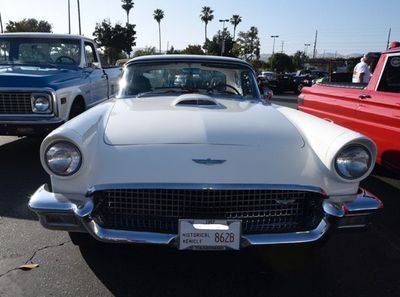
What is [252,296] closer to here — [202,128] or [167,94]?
[202,128]

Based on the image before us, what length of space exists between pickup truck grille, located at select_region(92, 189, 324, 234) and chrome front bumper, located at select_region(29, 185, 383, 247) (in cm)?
5

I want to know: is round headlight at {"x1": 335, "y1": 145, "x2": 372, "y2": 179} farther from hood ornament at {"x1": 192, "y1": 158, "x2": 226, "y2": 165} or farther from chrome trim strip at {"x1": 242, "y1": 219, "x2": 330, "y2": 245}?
hood ornament at {"x1": 192, "y1": 158, "x2": 226, "y2": 165}

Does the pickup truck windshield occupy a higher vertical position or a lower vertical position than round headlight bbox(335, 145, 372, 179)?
higher

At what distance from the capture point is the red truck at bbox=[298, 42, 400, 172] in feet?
15.0

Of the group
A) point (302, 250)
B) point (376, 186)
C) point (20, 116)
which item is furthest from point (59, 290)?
point (376, 186)

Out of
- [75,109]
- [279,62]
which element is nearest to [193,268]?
[75,109]

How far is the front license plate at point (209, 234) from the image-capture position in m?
2.48

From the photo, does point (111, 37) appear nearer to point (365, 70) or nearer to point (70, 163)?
point (365, 70)

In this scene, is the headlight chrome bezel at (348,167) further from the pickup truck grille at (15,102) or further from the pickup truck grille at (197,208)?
the pickup truck grille at (15,102)

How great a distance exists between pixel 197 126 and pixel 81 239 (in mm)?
1144

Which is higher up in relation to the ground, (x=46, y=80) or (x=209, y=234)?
(x=46, y=80)

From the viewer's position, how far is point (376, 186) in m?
5.00

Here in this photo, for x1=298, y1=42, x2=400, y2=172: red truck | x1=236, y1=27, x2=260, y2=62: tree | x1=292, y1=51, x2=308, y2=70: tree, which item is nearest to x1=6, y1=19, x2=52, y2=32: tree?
x1=236, y1=27, x2=260, y2=62: tree

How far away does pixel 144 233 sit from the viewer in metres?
2.54
